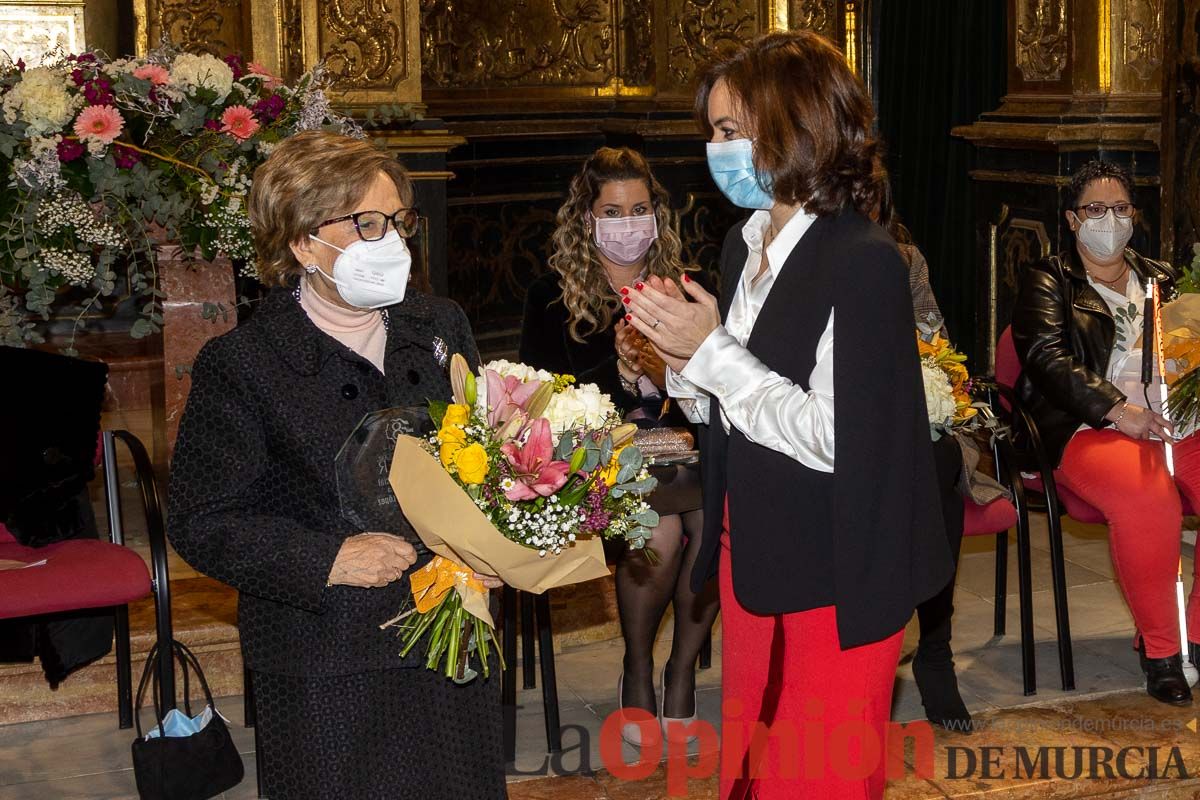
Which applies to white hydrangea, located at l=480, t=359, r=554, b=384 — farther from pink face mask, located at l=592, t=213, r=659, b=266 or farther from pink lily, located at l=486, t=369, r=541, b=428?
pink face mask, located at l=592, t=213, r=659, b=266

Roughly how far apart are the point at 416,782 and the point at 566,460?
61 centimetres

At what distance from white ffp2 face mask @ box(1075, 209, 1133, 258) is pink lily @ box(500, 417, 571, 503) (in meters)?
2.83

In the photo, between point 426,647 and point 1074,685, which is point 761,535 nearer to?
point 426,647

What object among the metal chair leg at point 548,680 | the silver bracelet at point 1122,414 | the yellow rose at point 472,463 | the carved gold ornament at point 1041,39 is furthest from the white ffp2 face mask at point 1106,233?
the yellow rose at point 472,463

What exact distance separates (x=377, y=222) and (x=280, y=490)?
478 mm

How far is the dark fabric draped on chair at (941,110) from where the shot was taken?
7625 mm

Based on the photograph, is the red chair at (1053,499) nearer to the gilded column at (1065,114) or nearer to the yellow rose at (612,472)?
the gilded column at (1065,114)

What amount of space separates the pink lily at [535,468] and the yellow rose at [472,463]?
5cm

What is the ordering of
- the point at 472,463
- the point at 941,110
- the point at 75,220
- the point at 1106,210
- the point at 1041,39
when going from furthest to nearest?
the point at 941,110 → the point at 1041,39 → the point at 1106,210 → the point at 75,220 → the point at 472,463

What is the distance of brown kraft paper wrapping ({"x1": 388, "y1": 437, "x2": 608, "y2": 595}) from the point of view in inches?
85.8

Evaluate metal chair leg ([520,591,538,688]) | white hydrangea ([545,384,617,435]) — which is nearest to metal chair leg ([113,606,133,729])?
metal chair leg ([520,591,538,688])

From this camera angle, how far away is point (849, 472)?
223 centimetres

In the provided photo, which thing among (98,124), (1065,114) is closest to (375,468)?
(98,124)

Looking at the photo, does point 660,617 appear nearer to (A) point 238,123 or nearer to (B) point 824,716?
(B) point 824,716
